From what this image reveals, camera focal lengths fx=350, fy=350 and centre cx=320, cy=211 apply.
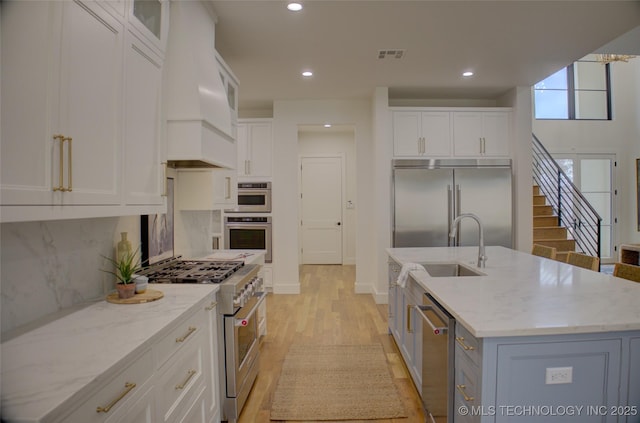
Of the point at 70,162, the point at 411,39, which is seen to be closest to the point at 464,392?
the point at 70,162

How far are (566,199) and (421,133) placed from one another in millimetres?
4312

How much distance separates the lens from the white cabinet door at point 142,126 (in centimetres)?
160

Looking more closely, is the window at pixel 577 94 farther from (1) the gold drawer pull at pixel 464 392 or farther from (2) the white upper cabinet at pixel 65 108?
(2) the white upper cabinet at pixel 65 108

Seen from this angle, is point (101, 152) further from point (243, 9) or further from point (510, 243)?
point (510, 243)

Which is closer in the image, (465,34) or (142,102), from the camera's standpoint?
(142,102)

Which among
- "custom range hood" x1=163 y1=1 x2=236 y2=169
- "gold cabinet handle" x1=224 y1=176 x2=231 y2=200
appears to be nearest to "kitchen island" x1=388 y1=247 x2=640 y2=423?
"custom range hood" x1=163 y1=1 x2=236 y2=169

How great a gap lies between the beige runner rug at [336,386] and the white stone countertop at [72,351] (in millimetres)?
1229

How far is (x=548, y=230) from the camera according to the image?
5.43 meters

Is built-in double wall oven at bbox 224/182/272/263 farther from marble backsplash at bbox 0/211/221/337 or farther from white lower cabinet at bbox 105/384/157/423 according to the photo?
white lower cabinet at bbox 105/384/157/423

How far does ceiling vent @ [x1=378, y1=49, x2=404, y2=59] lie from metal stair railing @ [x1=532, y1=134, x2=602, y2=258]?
13.9 feet

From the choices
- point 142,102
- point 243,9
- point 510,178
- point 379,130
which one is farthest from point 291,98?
point 142,102

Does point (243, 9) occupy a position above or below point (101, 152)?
→ above

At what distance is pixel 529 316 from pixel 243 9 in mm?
2736

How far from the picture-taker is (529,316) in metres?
1.47
